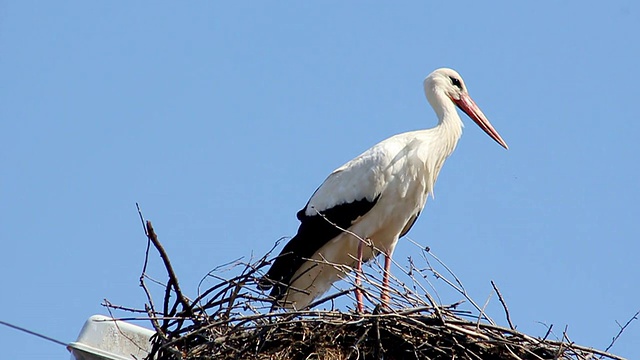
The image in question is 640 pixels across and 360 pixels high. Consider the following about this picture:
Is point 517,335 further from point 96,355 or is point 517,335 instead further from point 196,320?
point 96,355

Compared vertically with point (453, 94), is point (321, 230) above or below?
below

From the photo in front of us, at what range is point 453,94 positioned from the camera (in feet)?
26.3

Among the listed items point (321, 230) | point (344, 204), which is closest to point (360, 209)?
point (344, 204)

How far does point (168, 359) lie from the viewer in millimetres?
5281

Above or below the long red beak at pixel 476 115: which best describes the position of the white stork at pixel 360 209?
below

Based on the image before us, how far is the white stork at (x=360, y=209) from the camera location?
23.9ft

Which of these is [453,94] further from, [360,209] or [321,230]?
[321,230]

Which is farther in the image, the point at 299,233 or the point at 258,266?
the point at 299,233

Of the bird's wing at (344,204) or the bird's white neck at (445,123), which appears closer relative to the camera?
the bird's wing at (344,204)

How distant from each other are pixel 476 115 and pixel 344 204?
126 cm

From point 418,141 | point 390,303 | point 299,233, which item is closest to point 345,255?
point 299,233

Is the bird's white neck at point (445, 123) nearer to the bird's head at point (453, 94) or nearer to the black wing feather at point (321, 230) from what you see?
the bird's head at point (453, 94)

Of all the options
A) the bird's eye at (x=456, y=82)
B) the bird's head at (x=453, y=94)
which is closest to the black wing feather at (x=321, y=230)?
the bird's head at (x=453, y=94)

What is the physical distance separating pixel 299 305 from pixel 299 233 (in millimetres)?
400
